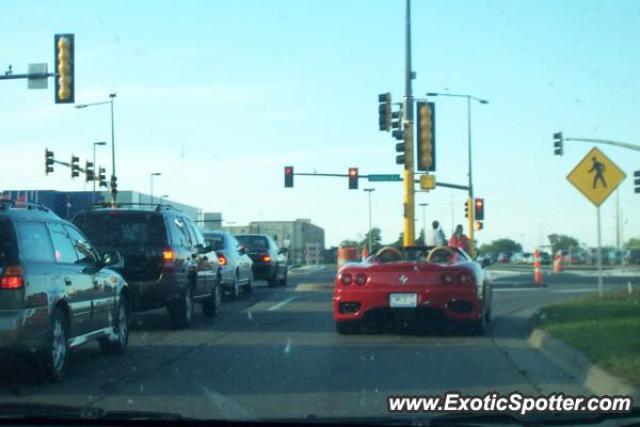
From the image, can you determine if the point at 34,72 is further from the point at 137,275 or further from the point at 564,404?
the point at 564,404

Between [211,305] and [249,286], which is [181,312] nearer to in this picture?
[211,305]

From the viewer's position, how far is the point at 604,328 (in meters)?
11.4

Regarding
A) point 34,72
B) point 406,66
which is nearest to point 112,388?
point 34,72

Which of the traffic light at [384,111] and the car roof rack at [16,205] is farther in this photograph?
the traffic light at [384,111]

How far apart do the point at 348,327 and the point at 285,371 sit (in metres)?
3.26

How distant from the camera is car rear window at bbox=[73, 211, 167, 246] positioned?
13055 mm

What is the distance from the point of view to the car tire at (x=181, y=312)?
13.3 meters

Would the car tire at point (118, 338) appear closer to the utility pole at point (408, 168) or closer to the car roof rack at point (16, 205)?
the car roof rack at point (16, 205)

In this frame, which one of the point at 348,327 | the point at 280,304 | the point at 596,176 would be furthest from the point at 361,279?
the point at 280,304

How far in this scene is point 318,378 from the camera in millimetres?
8664

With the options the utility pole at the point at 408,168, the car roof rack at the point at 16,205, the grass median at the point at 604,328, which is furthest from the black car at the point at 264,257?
the car roof rack at the point at 16,205

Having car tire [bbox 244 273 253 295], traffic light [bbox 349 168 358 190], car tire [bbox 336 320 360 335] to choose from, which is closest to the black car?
car tire [bbox 244 273 253 295]

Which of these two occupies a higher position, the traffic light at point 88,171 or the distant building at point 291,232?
the traffic light at point 88,171

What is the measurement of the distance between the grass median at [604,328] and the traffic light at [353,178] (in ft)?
55.9
